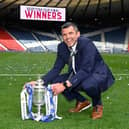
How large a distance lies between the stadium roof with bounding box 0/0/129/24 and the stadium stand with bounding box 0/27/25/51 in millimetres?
2465

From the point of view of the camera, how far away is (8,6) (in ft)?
151

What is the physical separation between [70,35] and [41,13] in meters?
39.8

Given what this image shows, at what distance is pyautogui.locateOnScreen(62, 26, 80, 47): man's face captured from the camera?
21.9ft

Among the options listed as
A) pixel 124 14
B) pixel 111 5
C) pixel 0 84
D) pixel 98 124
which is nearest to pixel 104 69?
pixel 98 124

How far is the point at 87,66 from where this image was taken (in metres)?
6.83

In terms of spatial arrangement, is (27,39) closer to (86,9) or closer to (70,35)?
(86,9)

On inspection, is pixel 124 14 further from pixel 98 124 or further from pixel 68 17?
pixel 98 124

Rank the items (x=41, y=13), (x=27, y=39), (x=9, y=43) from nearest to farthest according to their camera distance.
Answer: (x=9, y=43) → (x=41, y=13) → (x=27, y=39)

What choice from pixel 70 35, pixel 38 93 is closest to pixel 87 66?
pixel 70 35

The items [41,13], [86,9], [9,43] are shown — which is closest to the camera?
[9,43]

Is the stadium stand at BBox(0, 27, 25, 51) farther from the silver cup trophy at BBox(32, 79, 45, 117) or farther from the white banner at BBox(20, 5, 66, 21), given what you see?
the silver cup trophy at BBox(32, 79, 45, 117)

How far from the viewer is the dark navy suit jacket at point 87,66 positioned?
682 centimetres

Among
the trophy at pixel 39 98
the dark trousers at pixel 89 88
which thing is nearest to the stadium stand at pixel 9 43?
the dark trousers at pixel 89 88

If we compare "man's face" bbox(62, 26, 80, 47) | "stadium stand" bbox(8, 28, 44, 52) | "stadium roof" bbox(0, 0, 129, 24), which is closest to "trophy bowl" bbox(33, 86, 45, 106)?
"man's face" bbox(62, 26, 80, 47)
